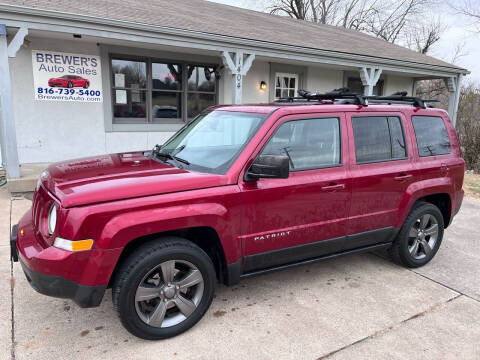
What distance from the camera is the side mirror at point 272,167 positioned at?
2.63 metres

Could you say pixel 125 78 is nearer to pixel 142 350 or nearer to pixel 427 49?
pixel 142 350

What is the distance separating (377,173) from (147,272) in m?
2.31

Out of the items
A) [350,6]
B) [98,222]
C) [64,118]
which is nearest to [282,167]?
[98,222]

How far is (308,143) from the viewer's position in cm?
319

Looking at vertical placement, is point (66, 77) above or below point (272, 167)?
above

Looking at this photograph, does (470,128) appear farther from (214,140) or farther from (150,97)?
(214,140)

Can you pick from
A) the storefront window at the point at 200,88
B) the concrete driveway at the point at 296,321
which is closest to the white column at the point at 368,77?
the storefront window at the point at 200,88

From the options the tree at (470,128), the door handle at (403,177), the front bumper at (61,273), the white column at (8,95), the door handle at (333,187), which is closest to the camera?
the front bumper at (61,273)

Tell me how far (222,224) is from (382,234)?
1.87 metres

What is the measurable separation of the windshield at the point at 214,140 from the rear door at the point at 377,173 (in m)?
1.03

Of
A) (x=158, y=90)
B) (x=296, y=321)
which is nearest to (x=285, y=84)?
(x=158, y=90)

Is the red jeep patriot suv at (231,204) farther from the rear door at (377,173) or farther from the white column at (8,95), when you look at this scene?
the white column at (8,95)

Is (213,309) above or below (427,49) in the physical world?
below

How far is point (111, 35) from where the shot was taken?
6789 millimetres
